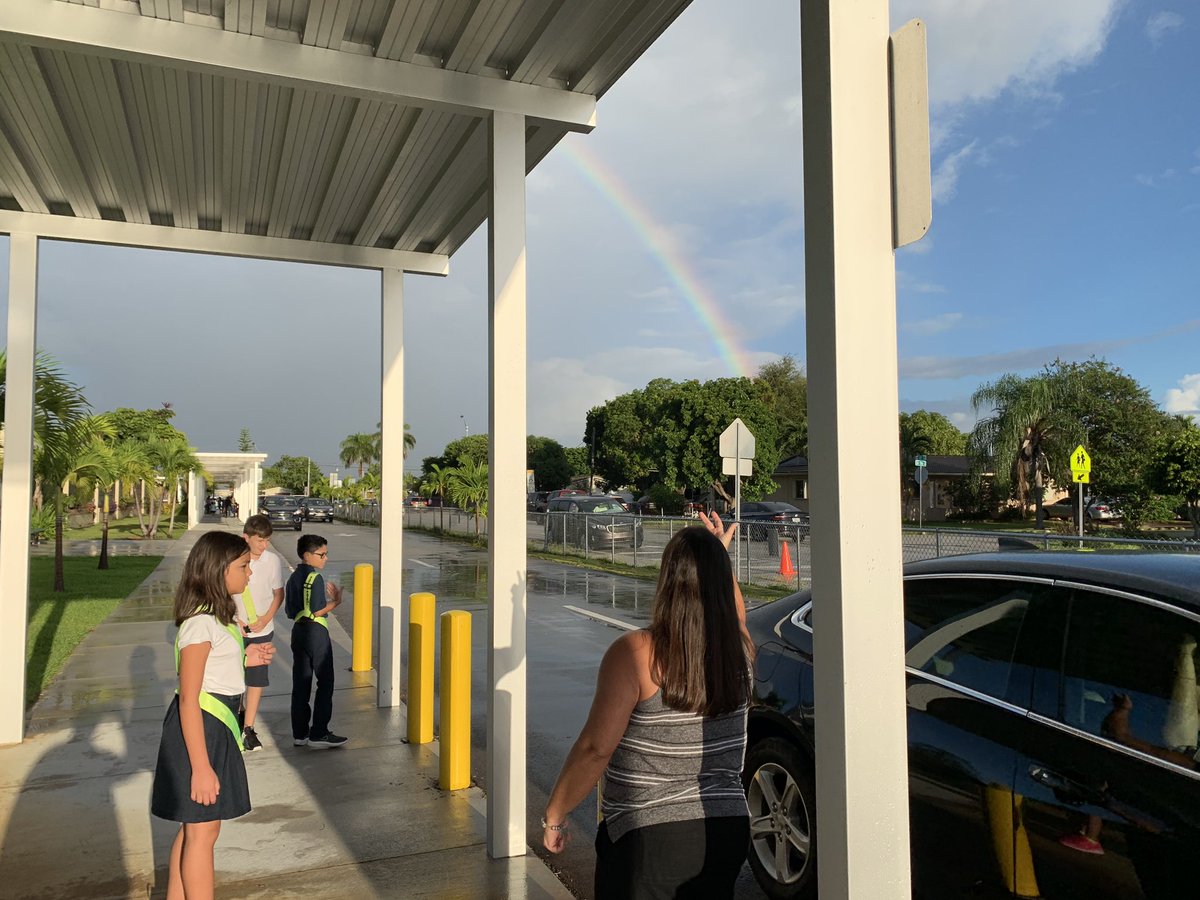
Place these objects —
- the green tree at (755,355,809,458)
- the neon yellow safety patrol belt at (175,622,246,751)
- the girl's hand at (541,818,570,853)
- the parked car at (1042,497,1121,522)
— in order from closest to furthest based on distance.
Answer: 1. the girl's hand at (541,818,570,853)
2. the neon yellow safety patrol belt at (175,622,246,751)
3. the parked car at (1042,497,1121,522)
4. the green tree at (755,355,809,458)

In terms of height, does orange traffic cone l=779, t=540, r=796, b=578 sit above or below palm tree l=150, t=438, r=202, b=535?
below

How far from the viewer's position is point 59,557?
15703mm

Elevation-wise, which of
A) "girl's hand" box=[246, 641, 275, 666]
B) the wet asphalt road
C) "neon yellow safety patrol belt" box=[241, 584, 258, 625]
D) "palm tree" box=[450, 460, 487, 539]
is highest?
"palm tree" box=[450, 460, 487, 539]

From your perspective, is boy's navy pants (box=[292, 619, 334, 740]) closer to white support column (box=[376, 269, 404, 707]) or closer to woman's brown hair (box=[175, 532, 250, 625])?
white support column (box=[376, 269, 404, 707])

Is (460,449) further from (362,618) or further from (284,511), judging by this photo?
(362,618)

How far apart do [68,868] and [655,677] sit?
3.89 metres

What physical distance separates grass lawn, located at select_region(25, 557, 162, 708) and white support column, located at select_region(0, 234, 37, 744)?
17 cm

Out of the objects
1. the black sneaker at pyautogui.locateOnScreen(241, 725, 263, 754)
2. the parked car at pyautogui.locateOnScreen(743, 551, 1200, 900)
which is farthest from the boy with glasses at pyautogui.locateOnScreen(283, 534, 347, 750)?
the parked car at pyautogui.locateOnScreen(743, 551, 1200, 900)

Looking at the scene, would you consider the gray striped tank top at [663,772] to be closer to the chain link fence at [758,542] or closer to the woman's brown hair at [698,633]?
the woman's brown hair at [698,633]

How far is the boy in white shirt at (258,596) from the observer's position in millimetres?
5805

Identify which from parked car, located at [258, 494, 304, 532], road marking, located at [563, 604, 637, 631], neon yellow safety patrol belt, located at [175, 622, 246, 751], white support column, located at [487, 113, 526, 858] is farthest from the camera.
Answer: parked car, located at [258, 494, 304, 532]

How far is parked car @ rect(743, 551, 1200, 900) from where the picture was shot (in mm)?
2471

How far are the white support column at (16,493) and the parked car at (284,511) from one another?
38.3 meters

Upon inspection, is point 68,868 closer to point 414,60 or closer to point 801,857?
point 801,857
